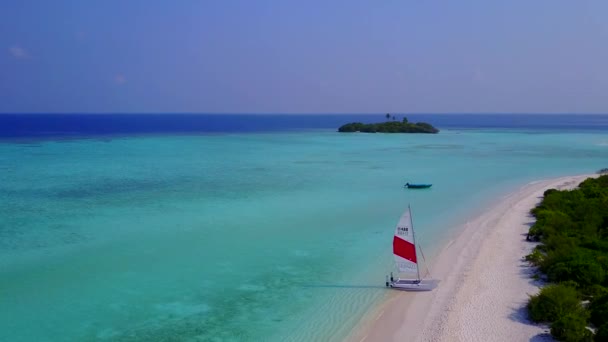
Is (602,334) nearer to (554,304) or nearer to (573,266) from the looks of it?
(554,304)

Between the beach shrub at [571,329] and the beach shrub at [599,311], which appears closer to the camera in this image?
the beach shrub at [571,329]

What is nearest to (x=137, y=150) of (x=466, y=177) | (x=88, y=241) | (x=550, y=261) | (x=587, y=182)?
(x=466, y=177)

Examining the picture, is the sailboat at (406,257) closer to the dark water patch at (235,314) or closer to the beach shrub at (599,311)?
the dark water patch at (235,314)

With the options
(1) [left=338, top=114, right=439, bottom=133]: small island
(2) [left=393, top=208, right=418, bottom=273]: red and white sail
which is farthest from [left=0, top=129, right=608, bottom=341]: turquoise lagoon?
(1) [left=338, top=114, right=439, bottom=133]: small island

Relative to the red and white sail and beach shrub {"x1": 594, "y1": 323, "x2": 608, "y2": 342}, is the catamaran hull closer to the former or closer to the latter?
the red and white sail

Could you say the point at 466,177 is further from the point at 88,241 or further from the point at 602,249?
the point at 88,241

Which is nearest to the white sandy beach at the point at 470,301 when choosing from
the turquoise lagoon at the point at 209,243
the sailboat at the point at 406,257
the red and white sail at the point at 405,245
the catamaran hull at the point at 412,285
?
the catamaran hull at the point at 412,285

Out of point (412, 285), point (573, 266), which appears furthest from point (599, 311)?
point (412, 285)
